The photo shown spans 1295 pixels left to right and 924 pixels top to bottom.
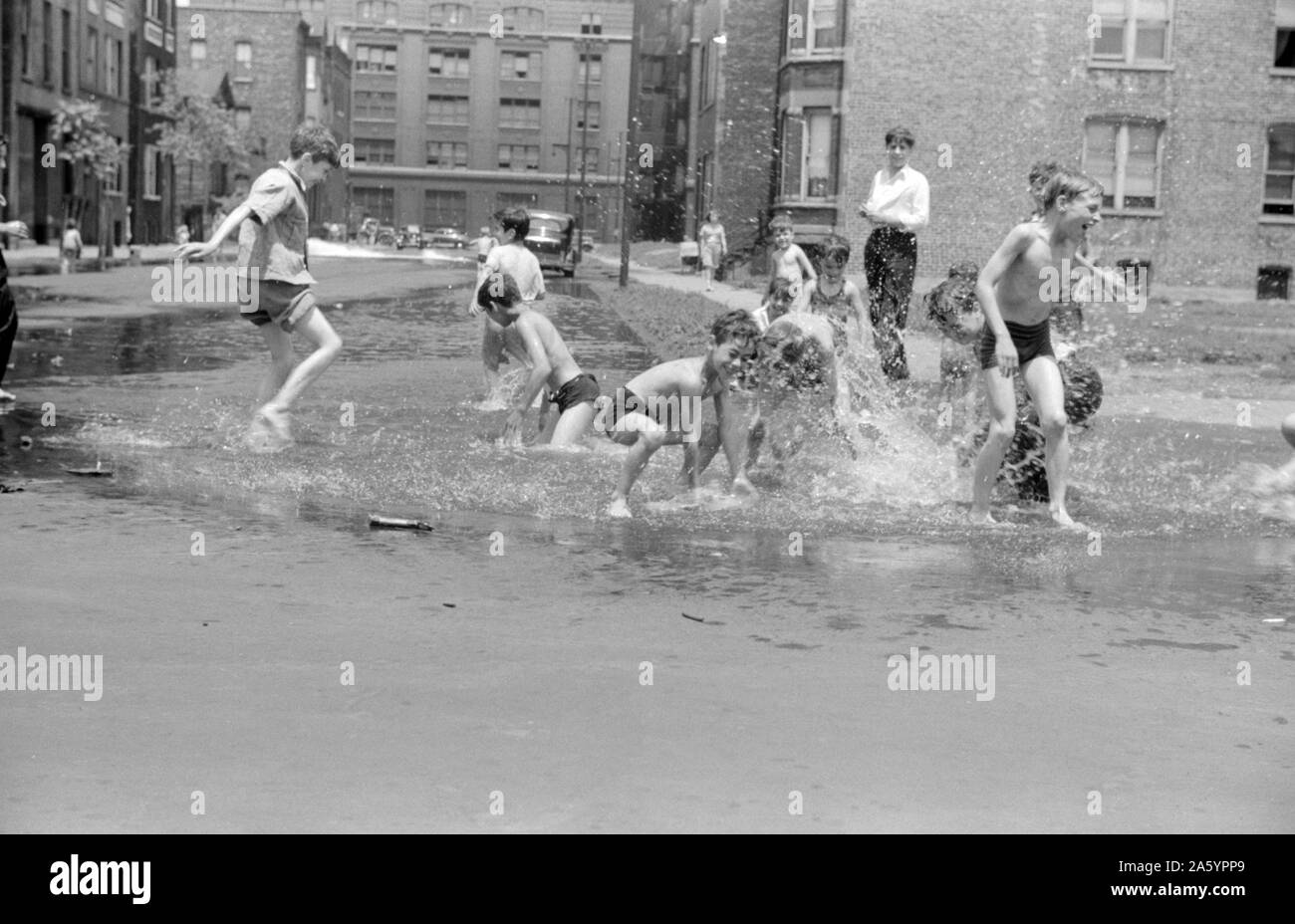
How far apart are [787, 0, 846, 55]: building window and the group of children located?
25975mm

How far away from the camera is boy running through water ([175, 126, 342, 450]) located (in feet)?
35.7

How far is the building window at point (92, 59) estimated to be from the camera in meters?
63.8

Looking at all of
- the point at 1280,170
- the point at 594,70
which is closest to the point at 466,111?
the point at 594,70

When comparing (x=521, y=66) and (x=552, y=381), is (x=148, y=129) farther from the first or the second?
(x=552, y=381)

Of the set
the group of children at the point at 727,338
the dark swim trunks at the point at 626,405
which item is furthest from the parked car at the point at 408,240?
the dark swim trunks at the point at 626,405

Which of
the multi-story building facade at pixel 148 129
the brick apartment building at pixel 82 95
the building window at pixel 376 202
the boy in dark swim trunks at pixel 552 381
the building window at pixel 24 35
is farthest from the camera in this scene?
the building window at pixel 376 202

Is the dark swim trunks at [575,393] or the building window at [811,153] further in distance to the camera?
the building window at [811,153]

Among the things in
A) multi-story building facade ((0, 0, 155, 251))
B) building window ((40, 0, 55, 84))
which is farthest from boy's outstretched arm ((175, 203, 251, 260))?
building window ((40, 0, 55, 84))

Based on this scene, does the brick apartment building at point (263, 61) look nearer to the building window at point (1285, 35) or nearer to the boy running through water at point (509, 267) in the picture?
the building window at point (1285, 35)

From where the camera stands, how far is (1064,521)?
29.0ft

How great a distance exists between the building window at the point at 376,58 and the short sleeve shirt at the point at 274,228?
117 metres

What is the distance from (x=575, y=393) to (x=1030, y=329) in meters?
3.15

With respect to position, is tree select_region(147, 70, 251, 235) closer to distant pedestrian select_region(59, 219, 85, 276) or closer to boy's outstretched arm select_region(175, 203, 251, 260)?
distant pedestrian select_region(59, 219, 85, 276)
